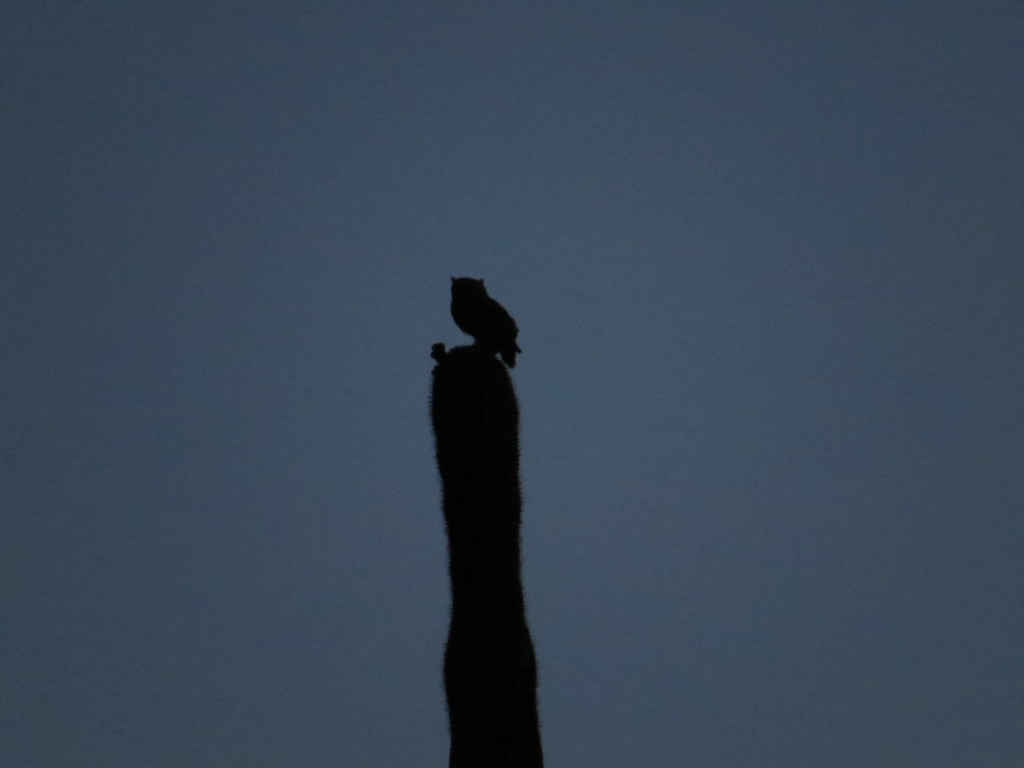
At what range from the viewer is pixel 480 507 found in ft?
28.4

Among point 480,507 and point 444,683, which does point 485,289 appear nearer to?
point 480,507

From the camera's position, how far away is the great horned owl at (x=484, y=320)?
373 inches

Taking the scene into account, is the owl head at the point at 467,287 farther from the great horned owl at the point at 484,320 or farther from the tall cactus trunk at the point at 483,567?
the tall cactus trunk at the point at 483,567

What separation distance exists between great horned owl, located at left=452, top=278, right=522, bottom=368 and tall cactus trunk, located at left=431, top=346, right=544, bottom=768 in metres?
0.26

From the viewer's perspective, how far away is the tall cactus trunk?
8.22 m

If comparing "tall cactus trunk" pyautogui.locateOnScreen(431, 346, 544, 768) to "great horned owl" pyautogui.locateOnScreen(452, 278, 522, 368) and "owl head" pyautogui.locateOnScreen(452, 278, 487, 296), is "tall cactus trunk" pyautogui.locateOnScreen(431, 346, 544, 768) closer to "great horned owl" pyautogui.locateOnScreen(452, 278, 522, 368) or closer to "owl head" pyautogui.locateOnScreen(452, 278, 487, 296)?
"great horned owl" pyautogui.locateOnScreen(452, 278, 522, 368)

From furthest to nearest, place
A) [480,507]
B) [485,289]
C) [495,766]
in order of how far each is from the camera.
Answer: [485,289], [480,507], [495,766]

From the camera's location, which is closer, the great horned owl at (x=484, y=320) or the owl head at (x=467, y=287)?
the great horned owl at (x=484, y=320)

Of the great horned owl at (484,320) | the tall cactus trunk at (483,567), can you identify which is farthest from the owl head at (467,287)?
the tall cactus trunk at (483,567)

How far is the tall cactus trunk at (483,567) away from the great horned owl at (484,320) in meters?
0.26

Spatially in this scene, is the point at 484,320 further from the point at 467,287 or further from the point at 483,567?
the point at 483,567

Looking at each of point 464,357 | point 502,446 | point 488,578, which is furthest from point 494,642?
point 464,357

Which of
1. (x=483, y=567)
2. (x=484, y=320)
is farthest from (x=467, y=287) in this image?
(x=483, y=567)

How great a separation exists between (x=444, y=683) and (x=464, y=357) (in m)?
2.44
